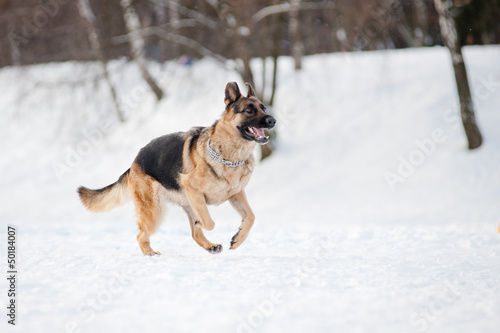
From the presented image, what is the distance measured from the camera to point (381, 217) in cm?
1002

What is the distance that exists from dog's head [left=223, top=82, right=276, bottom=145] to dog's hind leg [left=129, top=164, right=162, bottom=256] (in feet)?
3.94

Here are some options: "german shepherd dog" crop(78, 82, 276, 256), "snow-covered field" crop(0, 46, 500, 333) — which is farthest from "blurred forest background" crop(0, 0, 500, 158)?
"german shepherd dog" crop(78, 82, 276, 256)

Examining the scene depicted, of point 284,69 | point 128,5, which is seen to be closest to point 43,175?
point 128,5

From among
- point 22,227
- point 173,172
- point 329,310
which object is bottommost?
point 22,227

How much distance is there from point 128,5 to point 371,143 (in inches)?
251

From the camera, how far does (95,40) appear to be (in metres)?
12.7

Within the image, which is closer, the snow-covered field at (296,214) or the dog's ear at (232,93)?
the snow-covered field at (296,214)

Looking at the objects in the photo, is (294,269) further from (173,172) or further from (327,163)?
(327,163)

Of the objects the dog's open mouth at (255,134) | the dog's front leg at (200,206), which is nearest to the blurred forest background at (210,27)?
the dog's open mouth at (255,134)

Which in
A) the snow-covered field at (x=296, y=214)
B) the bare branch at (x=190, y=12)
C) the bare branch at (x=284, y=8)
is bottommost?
the snow-covered field at (x=296, y=214)

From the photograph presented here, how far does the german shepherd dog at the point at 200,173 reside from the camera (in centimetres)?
535

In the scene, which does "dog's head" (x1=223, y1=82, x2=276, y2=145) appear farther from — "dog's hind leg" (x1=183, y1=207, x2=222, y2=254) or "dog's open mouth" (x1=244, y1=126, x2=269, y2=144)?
"dog's hind leg" (x1=183, y1=207, x2=222, y2=254)

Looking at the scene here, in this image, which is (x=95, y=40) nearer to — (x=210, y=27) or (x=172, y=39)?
(x=172, y=39)

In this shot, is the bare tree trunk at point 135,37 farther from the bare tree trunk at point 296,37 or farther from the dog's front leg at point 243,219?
the dog's front leg at point 243,219
